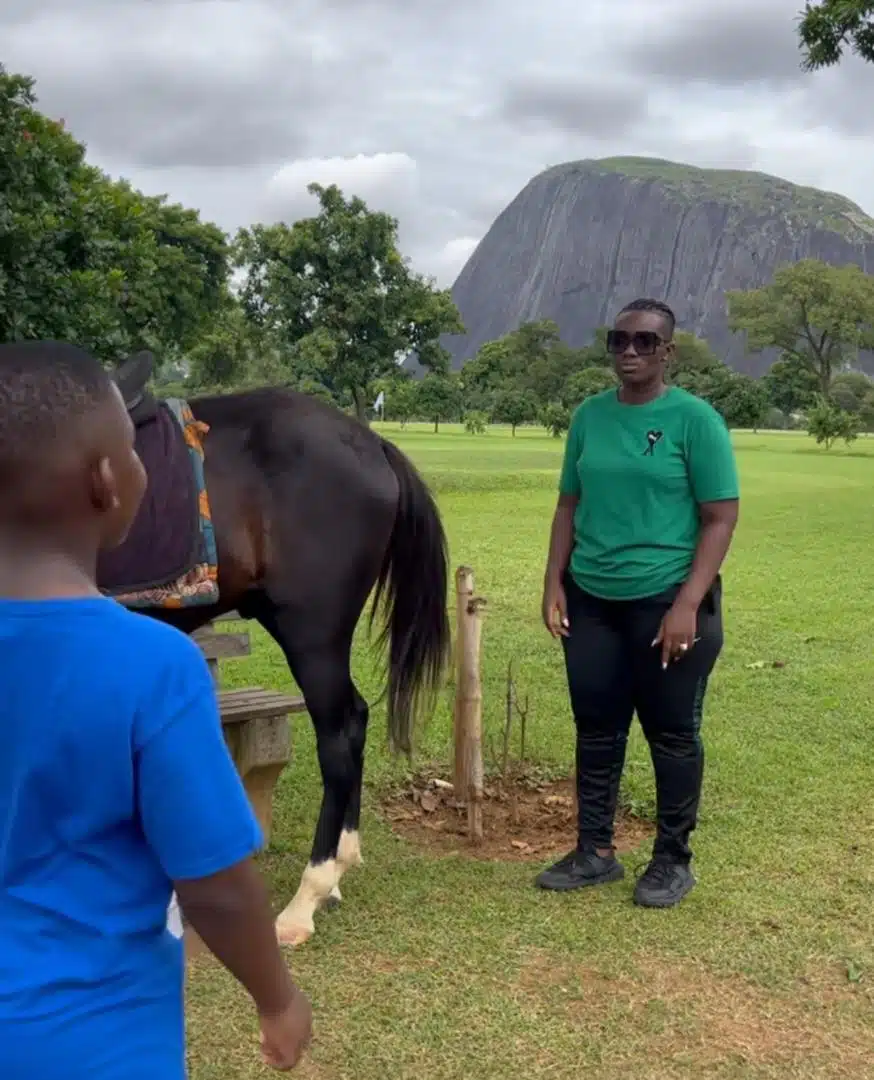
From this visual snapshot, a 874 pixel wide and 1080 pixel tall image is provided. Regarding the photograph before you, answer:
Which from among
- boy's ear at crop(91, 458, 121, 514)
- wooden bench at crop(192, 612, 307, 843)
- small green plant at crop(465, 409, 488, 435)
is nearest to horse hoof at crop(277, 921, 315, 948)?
wooden bench at crop(192, 612, 307, 843)

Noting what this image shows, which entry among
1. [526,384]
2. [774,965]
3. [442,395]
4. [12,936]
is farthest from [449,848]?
[526,384]

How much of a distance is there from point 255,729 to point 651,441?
1681 mm

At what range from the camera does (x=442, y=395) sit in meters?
57.4

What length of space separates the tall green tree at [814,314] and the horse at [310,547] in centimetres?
6941

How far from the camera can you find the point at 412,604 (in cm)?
379

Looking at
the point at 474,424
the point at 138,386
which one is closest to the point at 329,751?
the point at 138,386

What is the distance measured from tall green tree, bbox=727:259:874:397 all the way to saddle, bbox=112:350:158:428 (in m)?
69.9

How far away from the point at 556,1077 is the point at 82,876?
1.84 metres

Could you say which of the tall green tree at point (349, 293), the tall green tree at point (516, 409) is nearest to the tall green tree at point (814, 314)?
the tall green tree at point (516, 409)

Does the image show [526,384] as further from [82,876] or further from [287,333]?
[82,876]

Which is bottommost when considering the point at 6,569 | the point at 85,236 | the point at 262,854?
the point at 262,854

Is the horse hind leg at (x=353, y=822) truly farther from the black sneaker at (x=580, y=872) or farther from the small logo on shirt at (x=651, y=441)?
the small logo on shirt at (x=651, y=441)

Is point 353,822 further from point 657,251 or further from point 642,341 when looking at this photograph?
point 657,251

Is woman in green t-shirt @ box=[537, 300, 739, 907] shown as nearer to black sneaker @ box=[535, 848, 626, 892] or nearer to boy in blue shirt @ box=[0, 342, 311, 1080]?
black sneaker @ box=[535, 848, 626, 892]
